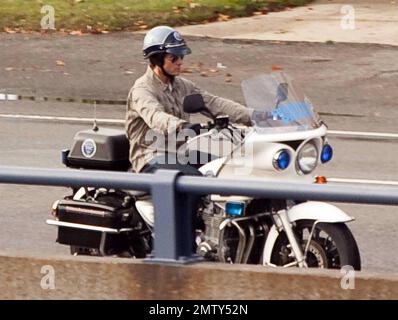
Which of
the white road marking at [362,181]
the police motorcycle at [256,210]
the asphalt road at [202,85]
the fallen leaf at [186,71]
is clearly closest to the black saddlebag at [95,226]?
the police motorcycle at [256,210]

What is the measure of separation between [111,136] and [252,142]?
1.10 meters

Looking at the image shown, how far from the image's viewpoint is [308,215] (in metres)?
7.95

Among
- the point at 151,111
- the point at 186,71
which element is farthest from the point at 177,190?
the point at 186,71

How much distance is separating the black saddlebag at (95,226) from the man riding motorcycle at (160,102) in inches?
13.0

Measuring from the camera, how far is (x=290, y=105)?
820 centimetres

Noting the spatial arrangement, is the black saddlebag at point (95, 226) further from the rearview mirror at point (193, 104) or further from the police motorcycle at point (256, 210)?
the rearview mirror at point (193, 104)

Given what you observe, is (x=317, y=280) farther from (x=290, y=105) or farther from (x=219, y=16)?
(x=219, y=16)

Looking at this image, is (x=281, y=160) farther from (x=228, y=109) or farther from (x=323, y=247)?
(x=228, y=109)

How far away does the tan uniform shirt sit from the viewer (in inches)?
324

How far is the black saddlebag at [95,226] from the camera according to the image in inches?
324

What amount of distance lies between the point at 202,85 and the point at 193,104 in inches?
353

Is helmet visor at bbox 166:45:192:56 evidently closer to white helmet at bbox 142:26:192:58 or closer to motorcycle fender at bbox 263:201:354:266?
white helmet at bbox 142:26:192:58

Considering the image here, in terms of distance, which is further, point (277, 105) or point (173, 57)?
point (173, 57)

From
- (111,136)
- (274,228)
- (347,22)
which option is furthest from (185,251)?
(347,22)
